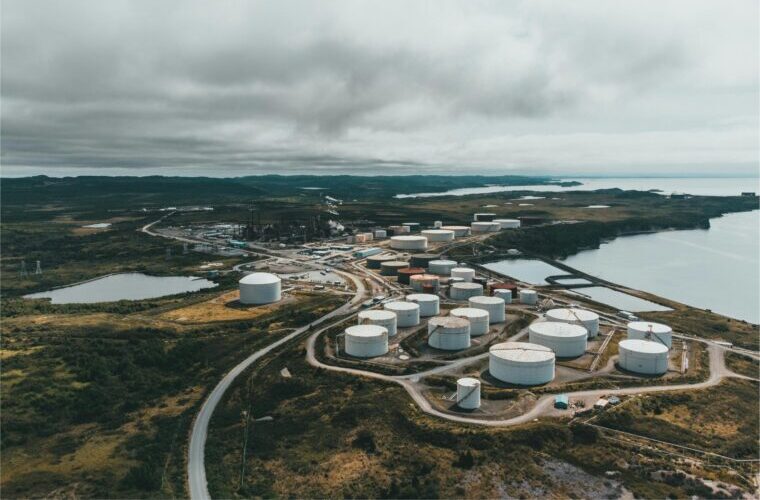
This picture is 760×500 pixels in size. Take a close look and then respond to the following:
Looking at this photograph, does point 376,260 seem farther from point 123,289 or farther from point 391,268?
point 123,289

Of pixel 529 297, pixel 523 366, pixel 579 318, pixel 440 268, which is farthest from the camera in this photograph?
pixel 440 268

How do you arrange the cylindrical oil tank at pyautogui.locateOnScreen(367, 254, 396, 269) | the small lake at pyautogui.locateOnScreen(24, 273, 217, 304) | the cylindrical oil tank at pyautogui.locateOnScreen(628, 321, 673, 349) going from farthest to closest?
the cylindrical oil tank at pyautogui.locateOnScreen(367, 254, 396, 269)
the small lake at pyautogui.locateOnScreen(24, 273, 217, 304)
the cylindrical oil tank at pyautogui.locateOnScreen(628, 321, 673, 349)

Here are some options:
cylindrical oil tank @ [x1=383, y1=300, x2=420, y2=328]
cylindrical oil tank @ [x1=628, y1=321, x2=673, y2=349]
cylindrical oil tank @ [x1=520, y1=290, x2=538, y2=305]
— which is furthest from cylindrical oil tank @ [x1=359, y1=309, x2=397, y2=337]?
cylindrical oil tank @ [x1=628, y1=321, x2=673, y2=349]

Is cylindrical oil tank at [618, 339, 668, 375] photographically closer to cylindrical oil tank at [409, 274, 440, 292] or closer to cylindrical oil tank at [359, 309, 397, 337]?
cylindrical oil tank at [359, 309, 397, 337]

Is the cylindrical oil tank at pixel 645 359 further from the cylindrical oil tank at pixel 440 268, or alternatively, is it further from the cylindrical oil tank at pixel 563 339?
the cylindrical oil tank at pixel 440 268

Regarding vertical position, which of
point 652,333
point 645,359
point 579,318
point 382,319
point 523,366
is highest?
point 382,319

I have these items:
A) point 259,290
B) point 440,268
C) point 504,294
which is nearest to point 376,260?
point 440,268
